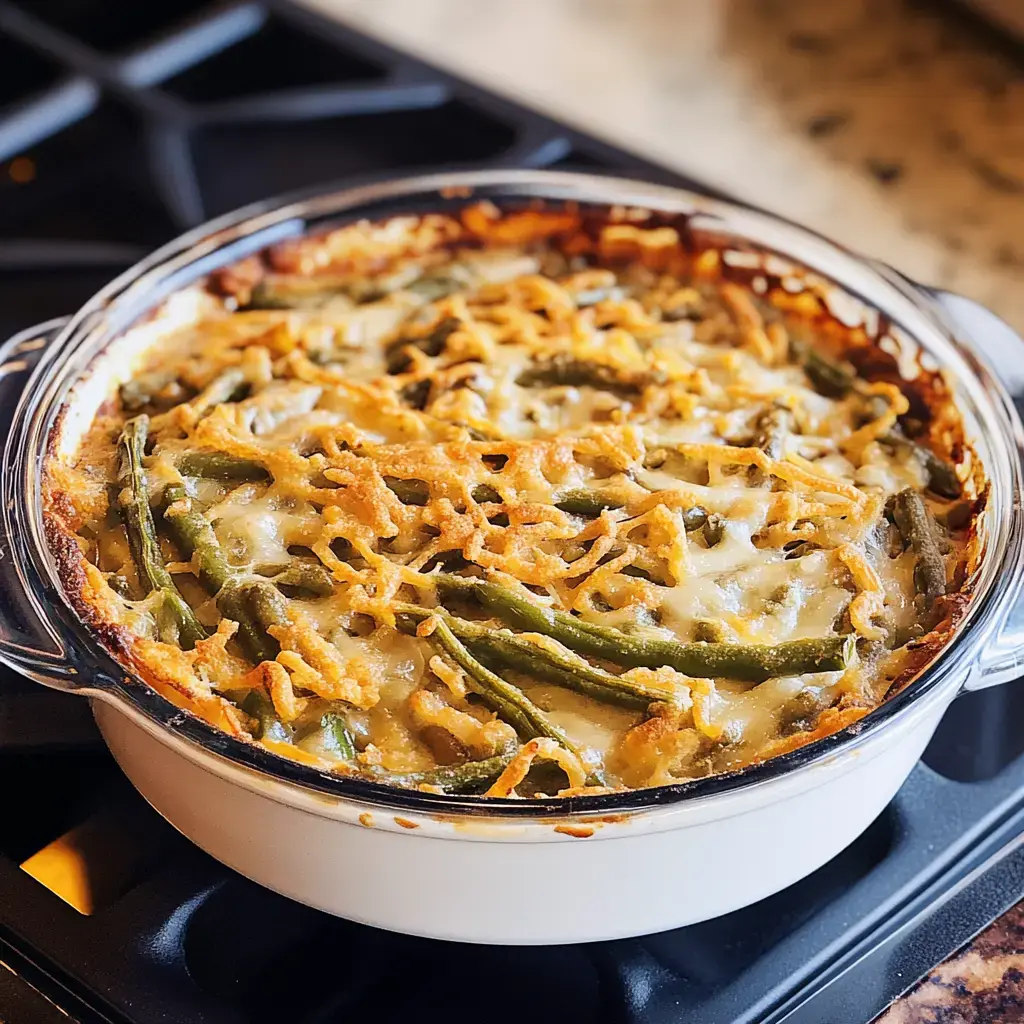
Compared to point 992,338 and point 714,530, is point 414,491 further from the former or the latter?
point 992,338

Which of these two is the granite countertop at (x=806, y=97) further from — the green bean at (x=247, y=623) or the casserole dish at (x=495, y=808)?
the green bean at (x=247, y=623)

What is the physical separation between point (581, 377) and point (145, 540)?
0.49 m

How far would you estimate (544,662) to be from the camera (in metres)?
1.12

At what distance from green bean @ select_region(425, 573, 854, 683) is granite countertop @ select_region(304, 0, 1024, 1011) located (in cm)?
109

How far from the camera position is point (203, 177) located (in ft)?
6.75

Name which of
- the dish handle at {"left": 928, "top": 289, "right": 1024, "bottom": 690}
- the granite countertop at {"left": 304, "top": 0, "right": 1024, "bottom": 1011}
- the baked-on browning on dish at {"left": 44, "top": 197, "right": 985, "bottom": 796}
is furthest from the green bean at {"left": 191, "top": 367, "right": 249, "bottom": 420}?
the granite countertop at {"left": 304, "top": 0, "right": 1024, "bottom": 1011}

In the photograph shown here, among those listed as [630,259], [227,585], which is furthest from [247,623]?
[630,259]

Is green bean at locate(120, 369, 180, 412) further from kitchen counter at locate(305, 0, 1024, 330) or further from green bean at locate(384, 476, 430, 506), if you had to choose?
kitchen counter at locate(305, 0, 1024, 330)

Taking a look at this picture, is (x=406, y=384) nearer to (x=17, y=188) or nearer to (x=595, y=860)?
(x=595, y=860)

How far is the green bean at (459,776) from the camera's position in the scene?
1042 mm

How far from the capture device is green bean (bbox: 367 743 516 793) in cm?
104

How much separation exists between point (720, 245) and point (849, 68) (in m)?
1.16

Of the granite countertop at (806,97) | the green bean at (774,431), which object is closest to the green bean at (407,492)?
the green bean at (774,431)

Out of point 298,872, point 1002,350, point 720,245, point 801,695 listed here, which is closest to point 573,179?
point 720,245
